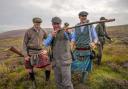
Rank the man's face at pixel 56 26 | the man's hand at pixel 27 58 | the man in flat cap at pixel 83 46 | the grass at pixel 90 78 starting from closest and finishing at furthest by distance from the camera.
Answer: the man's face at pixel 56 26 → the man in flat cap at pixel 83 46 → the man's hand at pixel 27 58 → the grass at pixel 90 78

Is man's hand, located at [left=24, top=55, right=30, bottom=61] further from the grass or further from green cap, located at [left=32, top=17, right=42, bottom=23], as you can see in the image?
green cap, located at [left=32, top=17, right=42, bottom=23]

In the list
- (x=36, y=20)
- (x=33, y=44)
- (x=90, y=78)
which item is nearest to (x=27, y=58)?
(x=33, y=44)

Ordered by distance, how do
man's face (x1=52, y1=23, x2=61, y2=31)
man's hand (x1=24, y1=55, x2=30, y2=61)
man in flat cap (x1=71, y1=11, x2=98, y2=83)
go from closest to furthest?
1. man's face (x1=52, y1=23, x2=61, y2=31)
2. man in flat cap (x1=71, y1=11, x2=98, y2=83)
3. man's hand (x1=24, y1=55, x2=30, y2=61)

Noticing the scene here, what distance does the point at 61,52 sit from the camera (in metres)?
9.99

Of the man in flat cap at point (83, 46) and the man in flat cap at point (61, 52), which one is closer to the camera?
the man in flat cap at point (61, 52)

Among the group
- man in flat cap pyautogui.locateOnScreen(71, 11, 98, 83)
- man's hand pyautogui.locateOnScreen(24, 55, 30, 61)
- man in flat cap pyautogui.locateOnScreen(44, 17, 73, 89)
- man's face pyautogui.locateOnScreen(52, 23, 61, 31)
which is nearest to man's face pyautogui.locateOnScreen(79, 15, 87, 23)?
man in flat cap pyautogui.locateOnScreen(71, 11, 98, 83)

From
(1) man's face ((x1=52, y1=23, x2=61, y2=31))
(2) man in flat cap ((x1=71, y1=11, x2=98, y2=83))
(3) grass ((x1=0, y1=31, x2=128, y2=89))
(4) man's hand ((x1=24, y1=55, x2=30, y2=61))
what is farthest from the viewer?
(3) grass ((x1=0, y1=31, x2=128, y2=89))

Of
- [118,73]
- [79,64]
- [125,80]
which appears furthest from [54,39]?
[118,73]

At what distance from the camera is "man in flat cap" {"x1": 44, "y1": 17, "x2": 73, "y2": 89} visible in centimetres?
976

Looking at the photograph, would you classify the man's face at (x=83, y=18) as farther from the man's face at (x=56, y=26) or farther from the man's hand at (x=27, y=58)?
the man's hand at (x=27, y=58)

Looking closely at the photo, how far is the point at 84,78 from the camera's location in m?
12.4

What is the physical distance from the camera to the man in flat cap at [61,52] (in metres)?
9.76

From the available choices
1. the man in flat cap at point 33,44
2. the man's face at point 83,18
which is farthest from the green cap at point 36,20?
the man's face at point 83,18

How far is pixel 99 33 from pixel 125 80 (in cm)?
330
